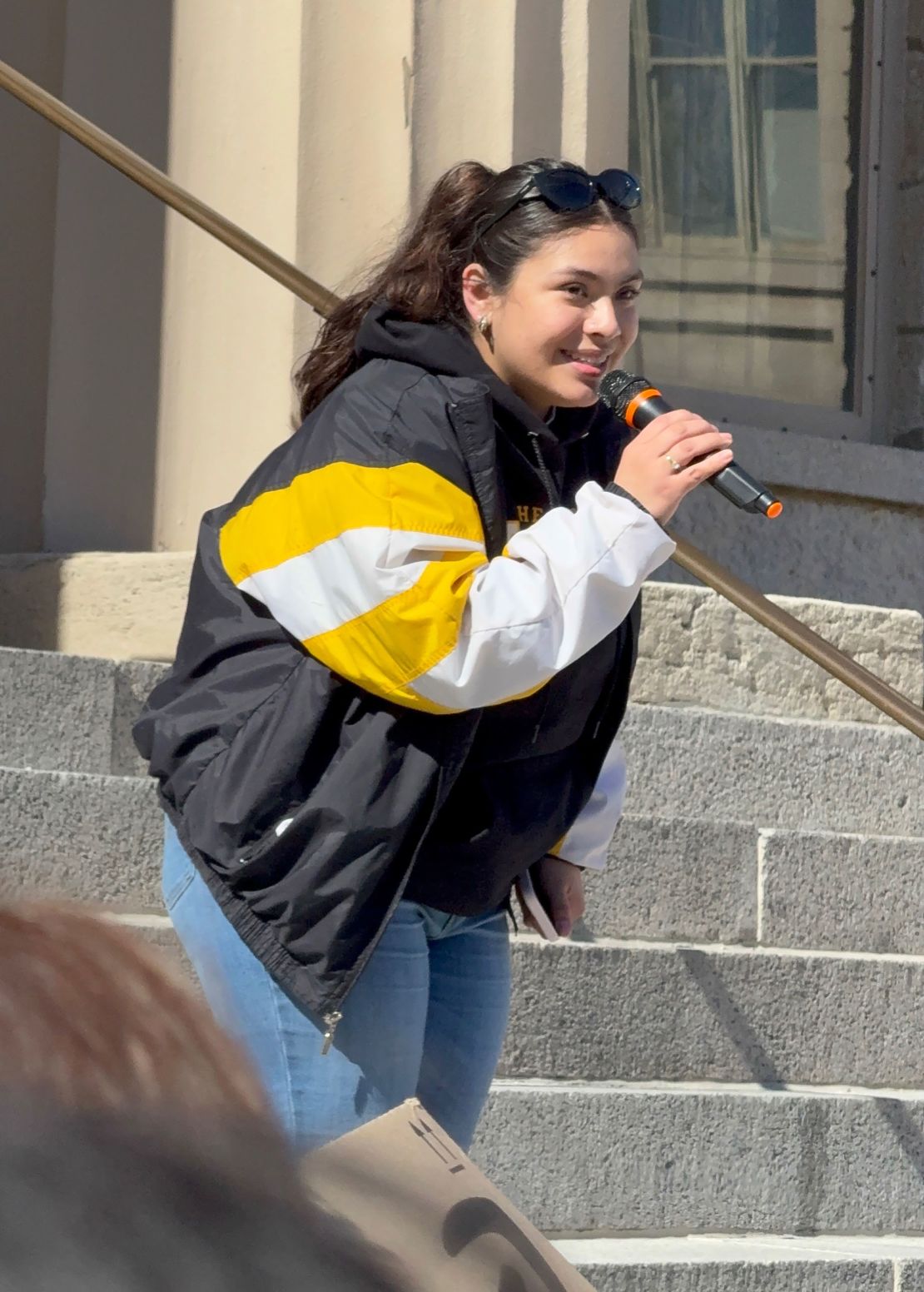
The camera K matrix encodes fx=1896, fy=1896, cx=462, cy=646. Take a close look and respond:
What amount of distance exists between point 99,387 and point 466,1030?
331 centimetres

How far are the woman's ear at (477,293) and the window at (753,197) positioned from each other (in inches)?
Answer: 155

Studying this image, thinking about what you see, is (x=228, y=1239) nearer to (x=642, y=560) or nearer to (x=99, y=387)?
(x=642, y=560)

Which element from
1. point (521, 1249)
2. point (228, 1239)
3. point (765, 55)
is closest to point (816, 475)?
point (765, 55)

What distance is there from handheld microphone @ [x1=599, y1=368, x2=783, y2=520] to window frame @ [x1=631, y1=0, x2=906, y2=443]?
14.3 feet

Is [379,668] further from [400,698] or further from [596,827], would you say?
[596,827]

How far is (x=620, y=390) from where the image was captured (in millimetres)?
2236

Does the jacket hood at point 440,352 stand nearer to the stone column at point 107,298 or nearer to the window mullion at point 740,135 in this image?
the stone column at point 107,298

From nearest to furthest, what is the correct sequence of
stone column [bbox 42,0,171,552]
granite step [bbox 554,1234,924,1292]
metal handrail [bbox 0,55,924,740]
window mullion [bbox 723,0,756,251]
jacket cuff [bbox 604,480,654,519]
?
jacket cuff [bbox 604,480,654,519], granite step [bbox 554,1234,924,1292], metal handrail [bbox 0,55,924,740], stone column [bbox 42,0,171,552], window mullion [bbox 723,0,756,251]

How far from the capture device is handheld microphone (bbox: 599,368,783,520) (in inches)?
85.0

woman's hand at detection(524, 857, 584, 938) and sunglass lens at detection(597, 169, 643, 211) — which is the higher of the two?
sunglass lens at detection(597, 169, 643, 211)

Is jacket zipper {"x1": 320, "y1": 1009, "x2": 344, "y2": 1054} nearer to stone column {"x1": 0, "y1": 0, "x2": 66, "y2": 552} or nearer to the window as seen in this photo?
stone column {"x1": 0, "y1": 0, "x2": 66, "y2": 552}

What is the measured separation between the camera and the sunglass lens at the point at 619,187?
7.36 feet

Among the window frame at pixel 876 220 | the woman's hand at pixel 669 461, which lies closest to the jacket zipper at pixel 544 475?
the woman's hand at pixel 669 461

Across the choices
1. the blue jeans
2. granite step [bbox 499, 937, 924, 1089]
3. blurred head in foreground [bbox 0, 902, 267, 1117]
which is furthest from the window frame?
blurred head in foreground [bbox 0, 902, 267, 1117]
